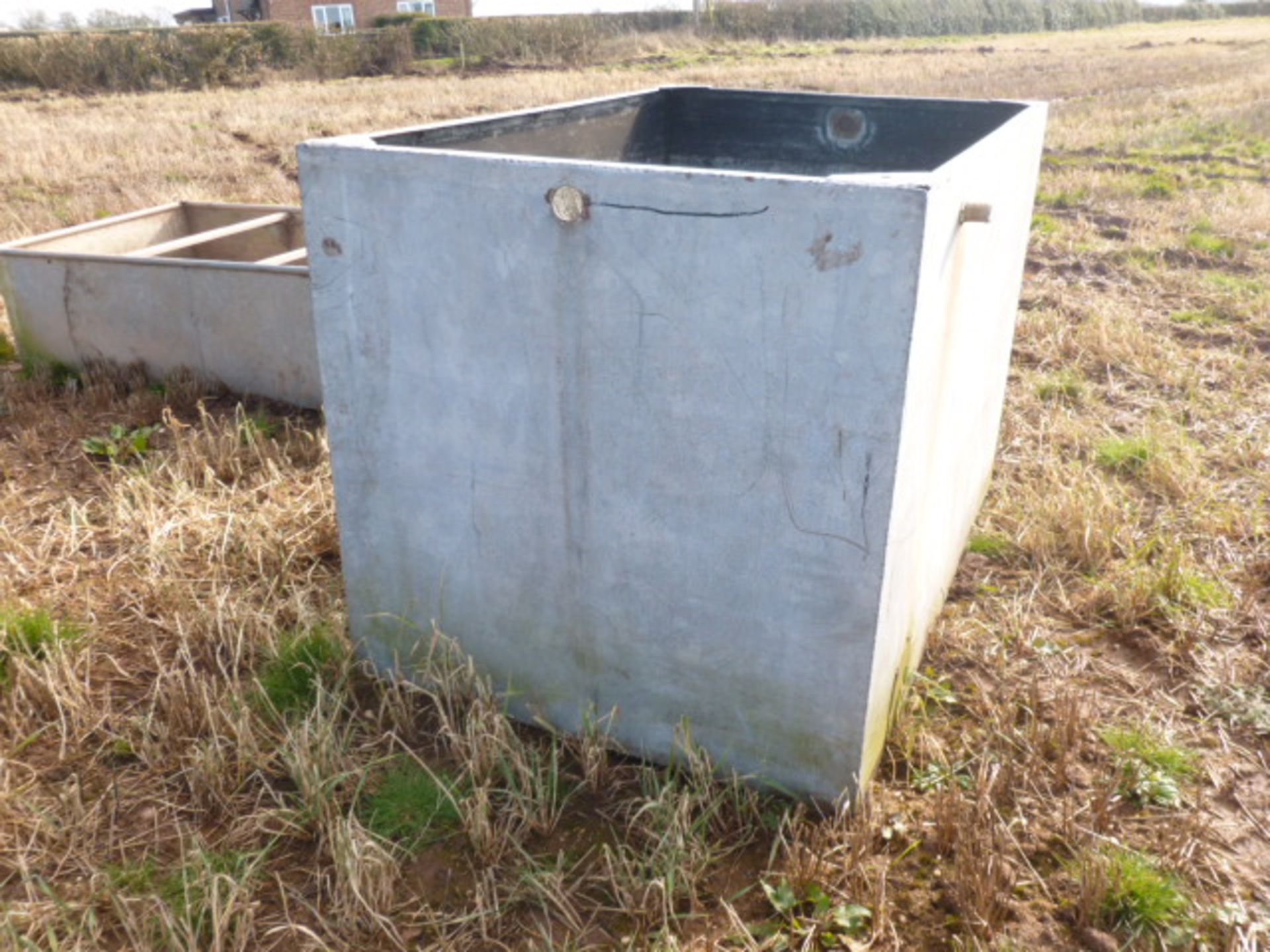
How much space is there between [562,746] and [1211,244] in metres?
8.09

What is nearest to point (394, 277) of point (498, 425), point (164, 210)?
point (498, 425)

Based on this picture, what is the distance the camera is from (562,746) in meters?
2.92

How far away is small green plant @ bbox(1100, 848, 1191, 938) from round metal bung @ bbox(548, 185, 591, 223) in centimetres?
184

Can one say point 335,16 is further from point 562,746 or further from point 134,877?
point 134,877

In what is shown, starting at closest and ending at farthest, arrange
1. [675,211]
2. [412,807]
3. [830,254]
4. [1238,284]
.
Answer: [830,254]
[675,211]
[412,807]
[1238,284]

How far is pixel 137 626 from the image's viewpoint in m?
3.54

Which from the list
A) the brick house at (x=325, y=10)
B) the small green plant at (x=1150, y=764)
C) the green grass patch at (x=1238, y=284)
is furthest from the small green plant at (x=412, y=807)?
the brick house at (x=325, y=10)

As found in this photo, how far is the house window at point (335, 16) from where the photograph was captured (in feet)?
128

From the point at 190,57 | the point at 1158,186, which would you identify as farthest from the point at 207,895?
the point at 190,57

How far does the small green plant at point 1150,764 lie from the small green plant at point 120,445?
392 centimetres

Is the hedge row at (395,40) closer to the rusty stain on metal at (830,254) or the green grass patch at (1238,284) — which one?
the green grass patch at (1238,284)

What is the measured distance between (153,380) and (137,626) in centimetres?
234

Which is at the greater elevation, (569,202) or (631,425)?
(569,202)

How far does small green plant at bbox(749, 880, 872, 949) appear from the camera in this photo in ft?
7.77
